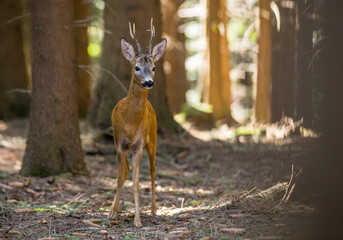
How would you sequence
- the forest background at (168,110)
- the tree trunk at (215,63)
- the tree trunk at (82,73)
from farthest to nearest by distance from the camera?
the tree trunk at (215,63)
the tree trunk at (82,73)
the forest background at (168,110)

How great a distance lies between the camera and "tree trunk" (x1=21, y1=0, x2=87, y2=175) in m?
8.20

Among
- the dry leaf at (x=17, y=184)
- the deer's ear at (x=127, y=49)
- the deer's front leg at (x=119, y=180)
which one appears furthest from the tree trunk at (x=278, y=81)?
the dry leaf at (x=17, y=184)

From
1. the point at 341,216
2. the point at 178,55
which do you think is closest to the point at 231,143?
the point at 341,216

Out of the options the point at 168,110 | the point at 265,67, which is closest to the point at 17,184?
the point at 168,110

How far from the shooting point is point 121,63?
10.9m

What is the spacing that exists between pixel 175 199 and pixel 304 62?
3.69 metres

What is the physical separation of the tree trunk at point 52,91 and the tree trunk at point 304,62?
444 cm

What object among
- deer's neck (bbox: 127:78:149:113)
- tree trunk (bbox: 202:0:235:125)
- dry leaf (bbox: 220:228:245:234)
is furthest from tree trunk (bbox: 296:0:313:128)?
tree trunk (bbox: 202:0:235:125)

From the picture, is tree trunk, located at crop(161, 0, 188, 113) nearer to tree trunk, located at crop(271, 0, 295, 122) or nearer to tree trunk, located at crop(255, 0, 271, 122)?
tree trunk, located at crop(255, 0, 271, 122)

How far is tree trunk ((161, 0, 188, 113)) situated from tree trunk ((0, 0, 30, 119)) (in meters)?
5.94

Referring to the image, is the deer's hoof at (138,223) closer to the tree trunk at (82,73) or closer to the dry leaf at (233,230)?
the dry leaf at (233,230)

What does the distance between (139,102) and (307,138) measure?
2.33 meters

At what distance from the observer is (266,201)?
18.3ft

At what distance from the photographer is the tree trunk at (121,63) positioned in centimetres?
1074
